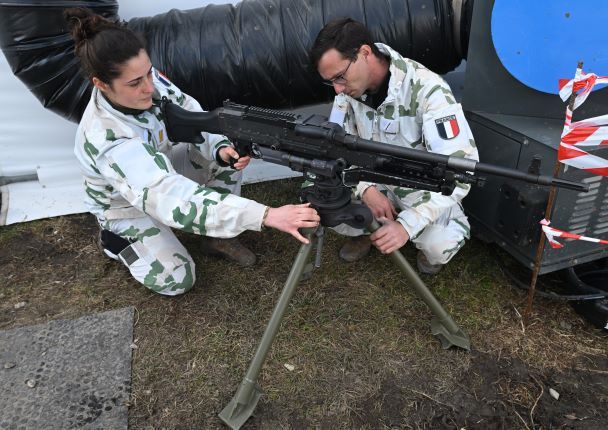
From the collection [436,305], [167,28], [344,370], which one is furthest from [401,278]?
[167,28]

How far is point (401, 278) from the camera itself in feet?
9.64

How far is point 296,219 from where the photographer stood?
1937mm

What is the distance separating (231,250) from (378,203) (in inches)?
41.5

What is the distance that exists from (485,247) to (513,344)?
82 cm

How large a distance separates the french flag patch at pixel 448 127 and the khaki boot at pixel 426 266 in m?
0.86

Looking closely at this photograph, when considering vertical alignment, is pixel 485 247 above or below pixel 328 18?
below

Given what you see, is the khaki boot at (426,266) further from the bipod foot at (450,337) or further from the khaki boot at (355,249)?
Answer: the bipod foot at (450,337)

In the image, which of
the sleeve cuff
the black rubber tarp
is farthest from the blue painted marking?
the sleeve cuff

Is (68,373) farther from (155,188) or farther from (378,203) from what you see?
(378,203)

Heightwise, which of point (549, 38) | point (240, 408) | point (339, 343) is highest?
point (549, 38)

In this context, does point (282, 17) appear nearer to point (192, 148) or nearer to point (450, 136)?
point (192, 148)

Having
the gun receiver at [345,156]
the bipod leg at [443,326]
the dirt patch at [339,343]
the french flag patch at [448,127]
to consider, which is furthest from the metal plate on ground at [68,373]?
the french flag patch at [448,127]

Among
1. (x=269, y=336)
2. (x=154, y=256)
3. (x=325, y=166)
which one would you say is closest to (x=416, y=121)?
(x=325, y=166)

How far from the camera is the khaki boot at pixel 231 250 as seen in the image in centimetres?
311
